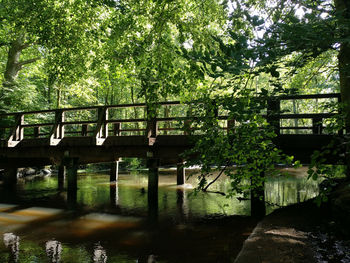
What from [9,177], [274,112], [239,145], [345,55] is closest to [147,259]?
[239,145]

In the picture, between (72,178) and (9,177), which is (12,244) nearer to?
(72,178)

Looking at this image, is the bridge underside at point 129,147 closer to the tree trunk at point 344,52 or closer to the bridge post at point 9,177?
the tree trunk at point 344,52

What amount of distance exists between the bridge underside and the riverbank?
195cm

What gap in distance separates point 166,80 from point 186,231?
5.17 metres

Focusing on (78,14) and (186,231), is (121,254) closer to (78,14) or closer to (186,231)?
(186,231)

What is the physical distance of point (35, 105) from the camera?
2012 centimetres

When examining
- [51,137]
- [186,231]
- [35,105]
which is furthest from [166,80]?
[35,105]

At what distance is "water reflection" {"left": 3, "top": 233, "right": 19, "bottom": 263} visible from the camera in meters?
5.69

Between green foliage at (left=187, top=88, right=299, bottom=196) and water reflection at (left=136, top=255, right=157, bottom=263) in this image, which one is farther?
water reflection at (left=136, top=255, right=157, bottom=263)

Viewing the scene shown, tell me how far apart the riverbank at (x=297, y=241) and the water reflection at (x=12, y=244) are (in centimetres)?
446

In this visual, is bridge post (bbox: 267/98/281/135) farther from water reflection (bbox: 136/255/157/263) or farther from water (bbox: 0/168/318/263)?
water reflection (bbox: 136/255/157/263)

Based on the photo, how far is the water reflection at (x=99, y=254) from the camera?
5.58 metres

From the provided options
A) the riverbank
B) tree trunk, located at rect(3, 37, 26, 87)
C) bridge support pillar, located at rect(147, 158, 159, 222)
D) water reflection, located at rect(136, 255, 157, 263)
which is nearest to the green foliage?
the riverbank

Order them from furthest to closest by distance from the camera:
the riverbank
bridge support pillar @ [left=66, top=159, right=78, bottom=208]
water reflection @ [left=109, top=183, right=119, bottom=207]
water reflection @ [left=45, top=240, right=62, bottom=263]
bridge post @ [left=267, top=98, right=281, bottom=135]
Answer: bridge support pillar @ [left=66, top=159, right=78, bottom=208] < water reflection @ [left=109, top=183, right=119, bottom=207] < water reflection @ [left=45, top=240, right=62, bottom=263] < the riverbank < bridge post @ [left=267, top=98, right=281, bottom=135]
